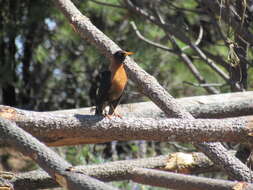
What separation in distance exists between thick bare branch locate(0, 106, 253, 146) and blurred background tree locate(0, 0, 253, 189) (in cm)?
275

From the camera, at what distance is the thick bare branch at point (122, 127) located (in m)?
3.33

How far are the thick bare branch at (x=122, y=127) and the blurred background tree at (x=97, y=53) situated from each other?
275 cm

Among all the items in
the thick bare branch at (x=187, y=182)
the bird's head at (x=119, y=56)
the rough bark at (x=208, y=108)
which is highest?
the bird's head at (x=119, y=56)

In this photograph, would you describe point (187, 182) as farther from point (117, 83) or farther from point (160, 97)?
point (117, 83)

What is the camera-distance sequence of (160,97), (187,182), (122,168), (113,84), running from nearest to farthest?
1. (187,182)
2. (160,97)
3. (113,84)
4. (122,168)

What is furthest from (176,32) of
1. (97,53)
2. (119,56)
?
(119,56)

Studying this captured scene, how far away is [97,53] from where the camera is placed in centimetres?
707

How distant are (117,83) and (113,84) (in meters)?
0.03

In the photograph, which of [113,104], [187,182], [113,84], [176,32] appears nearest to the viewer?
[187,182]

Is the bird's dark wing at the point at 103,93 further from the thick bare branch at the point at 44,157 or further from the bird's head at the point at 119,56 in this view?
the thick bare branch at the point at 44,157

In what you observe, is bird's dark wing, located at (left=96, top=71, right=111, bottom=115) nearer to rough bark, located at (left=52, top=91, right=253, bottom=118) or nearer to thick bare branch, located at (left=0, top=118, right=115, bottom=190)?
rough bark, located at (left=52, top=91, right=253, bottom=118)

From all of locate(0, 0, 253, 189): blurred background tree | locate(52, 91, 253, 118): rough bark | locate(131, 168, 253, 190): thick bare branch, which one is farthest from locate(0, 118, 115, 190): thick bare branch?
locate(0, 0, 253, 189): blurred background tree

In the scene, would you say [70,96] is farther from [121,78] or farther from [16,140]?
[16,140]

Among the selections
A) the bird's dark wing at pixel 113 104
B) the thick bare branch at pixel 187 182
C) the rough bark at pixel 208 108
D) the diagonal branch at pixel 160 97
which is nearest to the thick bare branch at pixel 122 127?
the thick bare branch at pixel 187 182
